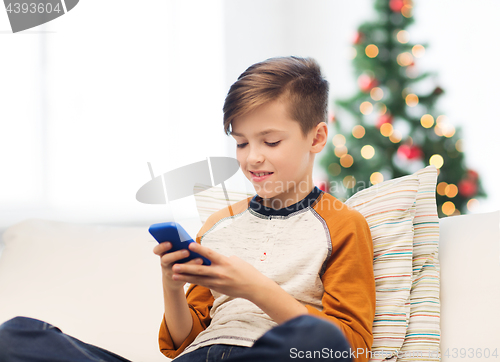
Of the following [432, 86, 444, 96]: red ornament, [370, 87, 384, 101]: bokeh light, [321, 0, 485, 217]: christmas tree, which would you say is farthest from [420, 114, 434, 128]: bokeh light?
[370, 87, 384, 101]: bokeh light

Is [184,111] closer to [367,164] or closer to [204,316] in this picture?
[367,164]

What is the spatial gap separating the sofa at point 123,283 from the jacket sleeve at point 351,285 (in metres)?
0.21

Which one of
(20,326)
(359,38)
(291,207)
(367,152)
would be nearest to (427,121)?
(367,152)

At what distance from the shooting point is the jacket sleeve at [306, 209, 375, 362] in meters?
0.72

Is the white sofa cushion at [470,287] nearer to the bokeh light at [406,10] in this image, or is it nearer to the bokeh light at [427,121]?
the bokeh light at [427,121]

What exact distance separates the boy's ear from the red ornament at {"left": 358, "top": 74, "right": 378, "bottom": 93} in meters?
1.43

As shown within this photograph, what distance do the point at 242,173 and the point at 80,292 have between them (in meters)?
0.62

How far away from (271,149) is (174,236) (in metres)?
0.30

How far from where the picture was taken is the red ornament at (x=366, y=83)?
223cm

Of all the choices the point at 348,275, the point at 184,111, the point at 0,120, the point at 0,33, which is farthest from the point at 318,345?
the point at 0,33

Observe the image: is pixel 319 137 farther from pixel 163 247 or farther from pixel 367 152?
pixel 367 152

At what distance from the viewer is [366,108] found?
2.25 metres

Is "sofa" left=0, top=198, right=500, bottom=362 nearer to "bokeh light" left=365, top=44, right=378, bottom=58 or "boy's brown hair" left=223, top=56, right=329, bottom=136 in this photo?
"boy's brown hair" left=223, top=56, right=329, bottom=136

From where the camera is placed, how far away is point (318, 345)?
1.74ft
